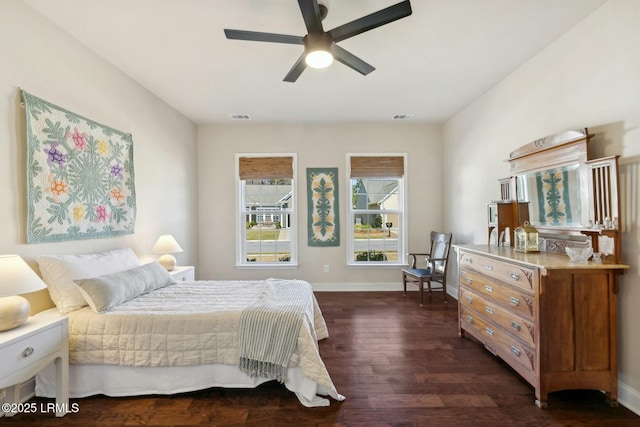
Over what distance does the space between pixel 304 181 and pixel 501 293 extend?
317 cm

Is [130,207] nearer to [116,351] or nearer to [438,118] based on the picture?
[116,351]

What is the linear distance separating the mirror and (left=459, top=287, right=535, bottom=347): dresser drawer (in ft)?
2.78

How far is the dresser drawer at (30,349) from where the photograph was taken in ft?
4.89

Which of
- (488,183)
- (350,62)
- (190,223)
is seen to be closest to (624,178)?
(488,183)

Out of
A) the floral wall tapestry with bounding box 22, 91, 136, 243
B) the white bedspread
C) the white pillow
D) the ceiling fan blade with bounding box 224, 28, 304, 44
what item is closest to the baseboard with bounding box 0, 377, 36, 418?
the white bedspread

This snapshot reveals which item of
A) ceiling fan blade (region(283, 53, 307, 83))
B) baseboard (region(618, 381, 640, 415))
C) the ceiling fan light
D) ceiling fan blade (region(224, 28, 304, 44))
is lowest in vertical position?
baseboard (region(618, 381, 640, 415))

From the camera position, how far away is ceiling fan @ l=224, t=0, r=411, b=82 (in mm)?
1765

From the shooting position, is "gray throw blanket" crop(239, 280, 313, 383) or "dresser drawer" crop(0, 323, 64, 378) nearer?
"dresser drawer" crop(0, 323, 64, 378)

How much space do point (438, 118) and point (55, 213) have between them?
4686mm

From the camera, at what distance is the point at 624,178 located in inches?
75.5

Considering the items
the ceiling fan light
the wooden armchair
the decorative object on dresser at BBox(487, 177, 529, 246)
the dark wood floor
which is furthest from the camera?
the wooden armchair

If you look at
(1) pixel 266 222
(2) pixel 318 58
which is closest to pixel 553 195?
(2) pixel 318 58

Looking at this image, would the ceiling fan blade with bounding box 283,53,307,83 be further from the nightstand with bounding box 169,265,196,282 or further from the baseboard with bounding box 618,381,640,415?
the baseboard with bounding box 618,381,640,415

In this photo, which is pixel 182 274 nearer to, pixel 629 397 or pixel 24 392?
pixel 24 392
